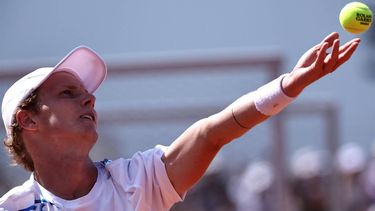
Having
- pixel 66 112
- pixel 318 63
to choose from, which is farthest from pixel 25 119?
pixel 318 63

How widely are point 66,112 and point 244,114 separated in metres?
0.83

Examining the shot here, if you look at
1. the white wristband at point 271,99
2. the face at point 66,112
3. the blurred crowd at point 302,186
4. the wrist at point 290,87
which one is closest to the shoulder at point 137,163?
the face at point 66,112

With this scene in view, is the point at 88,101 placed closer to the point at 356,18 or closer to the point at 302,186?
the point at 356,18

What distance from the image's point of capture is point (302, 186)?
11391 millimetres

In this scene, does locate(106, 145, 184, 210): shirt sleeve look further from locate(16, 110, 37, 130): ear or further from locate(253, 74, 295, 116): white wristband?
locate(253, 74, 295, 116): white wristband

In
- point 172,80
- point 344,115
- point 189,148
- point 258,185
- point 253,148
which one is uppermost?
point 189,148

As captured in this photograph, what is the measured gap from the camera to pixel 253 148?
31.8ft

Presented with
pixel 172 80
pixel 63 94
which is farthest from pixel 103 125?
pixel 63 94

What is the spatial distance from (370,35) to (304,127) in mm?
3930

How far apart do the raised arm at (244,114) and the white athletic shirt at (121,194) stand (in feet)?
0.18

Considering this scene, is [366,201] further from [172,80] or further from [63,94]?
[63,94]

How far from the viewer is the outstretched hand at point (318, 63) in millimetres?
4820

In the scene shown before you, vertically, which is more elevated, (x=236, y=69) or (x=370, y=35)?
(x=236, y=69)

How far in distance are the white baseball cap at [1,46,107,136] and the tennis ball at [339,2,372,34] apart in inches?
46.5
